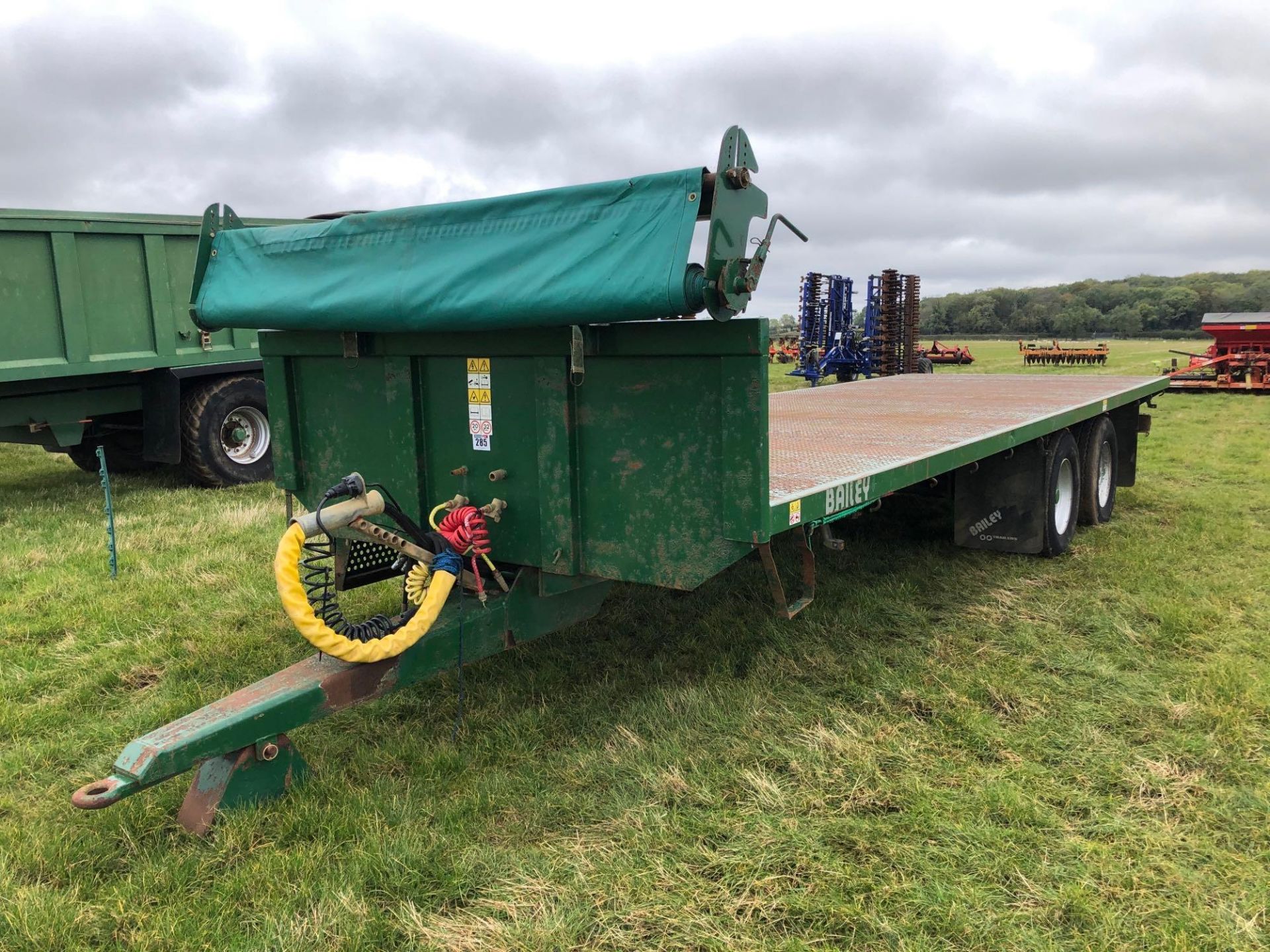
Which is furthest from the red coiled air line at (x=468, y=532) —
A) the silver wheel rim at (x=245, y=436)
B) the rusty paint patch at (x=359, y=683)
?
the silver wheel rim at (x=245, y=436)

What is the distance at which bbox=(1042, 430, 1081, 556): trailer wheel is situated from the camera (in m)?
5.78

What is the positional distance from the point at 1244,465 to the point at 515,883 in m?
9.72

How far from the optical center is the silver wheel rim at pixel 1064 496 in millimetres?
6043

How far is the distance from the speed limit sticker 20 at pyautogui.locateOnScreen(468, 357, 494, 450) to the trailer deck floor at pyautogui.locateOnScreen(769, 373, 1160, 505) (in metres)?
1.07

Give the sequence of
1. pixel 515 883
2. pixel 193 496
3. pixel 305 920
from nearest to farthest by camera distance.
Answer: pixel 305 920 < pixel 515 883 < pixel 193 496

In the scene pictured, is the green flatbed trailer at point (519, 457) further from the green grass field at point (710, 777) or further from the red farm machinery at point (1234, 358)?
the red farm machinery at point (1234, 358)

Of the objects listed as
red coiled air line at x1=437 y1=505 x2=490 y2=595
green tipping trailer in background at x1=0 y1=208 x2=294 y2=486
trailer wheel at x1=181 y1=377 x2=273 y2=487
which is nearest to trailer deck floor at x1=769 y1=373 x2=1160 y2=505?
red coiled air line at x1=437 y1=505 x2=490 y2=595

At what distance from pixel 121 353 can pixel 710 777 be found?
716cm

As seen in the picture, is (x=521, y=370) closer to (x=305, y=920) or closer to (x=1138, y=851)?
(x=305, y=920)

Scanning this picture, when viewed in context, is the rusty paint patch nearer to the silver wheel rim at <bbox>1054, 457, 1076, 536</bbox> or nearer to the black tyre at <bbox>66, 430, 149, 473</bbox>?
the silver wheel rim at <bbox>1054, 457, 1076, 536</bbox>

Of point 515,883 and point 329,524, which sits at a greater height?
point 329,524

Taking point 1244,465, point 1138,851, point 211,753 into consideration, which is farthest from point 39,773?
point 1244,465

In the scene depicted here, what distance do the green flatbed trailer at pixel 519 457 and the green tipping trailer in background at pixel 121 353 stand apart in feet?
15.2

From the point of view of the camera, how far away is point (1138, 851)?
2.84 m
